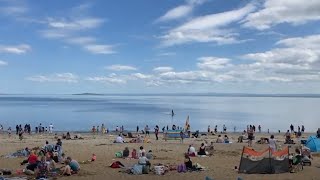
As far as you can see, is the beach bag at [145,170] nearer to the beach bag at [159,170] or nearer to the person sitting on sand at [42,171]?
the beach bag at [159,170]

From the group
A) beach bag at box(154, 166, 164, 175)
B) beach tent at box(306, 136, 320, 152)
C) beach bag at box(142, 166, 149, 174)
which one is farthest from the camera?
beach tent at box(306, 136, 320, 152)

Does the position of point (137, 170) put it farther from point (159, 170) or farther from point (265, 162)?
point (265, 162)

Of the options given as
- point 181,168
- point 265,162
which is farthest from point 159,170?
Result: point 265,162

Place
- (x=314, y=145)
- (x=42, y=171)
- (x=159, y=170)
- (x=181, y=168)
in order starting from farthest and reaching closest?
(x=314, y=145) → (x=181, y=168) → (x=159, y=170) → (x=42, y=171)

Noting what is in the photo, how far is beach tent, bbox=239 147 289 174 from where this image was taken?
1661 cm

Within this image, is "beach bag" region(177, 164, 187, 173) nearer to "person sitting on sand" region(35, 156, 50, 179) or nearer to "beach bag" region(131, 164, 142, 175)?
"beach bag" region(131, 164, 142, 175)

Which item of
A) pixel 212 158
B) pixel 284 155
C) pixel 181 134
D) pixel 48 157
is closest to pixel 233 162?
pixel 212 158

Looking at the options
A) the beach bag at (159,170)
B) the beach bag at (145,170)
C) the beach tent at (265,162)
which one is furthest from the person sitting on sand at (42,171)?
the beach tent at (265,162)

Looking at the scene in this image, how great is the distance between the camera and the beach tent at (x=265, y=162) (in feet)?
54.5

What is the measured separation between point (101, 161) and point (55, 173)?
4103 millimetres

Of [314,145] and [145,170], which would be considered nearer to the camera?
[145,170]

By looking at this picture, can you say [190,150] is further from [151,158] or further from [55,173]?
[55,173]

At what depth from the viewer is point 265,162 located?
16.6 metres

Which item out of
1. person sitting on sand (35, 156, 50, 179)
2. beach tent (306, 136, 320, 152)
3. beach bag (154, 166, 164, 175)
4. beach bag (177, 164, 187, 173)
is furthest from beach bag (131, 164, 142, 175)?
beach tent (306, 136, 320, 152)
